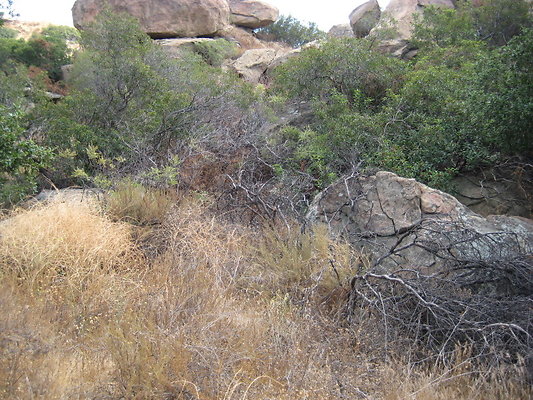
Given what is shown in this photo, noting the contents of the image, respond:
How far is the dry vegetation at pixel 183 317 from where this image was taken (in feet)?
11.7

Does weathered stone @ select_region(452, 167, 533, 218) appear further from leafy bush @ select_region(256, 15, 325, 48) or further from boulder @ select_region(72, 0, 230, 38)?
leafy bush @ select_region(256, 15, 325, 48)

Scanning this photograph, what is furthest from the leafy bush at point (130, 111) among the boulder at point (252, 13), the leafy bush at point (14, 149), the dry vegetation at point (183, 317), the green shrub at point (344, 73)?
the boulder at point (252, 13)

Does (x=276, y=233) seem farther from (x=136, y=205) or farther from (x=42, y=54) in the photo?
(x=42, y=54)

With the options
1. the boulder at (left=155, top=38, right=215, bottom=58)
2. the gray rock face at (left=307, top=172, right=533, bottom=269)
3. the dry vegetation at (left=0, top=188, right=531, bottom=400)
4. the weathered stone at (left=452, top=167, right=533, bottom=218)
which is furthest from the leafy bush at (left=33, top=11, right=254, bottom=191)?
the boulder at (left=155, top=38, right=215, bottom=58)

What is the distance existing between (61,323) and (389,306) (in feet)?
10.1

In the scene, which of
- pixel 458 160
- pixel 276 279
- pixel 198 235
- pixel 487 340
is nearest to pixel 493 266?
pixel 487 340

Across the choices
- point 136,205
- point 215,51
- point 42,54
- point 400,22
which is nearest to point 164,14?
point 215,51

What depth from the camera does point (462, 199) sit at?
30.4 feet

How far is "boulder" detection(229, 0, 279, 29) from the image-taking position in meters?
30.1

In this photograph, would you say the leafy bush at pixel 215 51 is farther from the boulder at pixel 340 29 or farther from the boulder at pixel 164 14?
the boulder at pixel 340 29

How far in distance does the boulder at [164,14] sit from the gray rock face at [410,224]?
1952 cm

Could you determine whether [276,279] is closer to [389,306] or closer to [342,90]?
[389,306]

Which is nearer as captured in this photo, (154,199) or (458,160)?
(154,199)

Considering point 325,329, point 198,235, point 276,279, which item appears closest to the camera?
point 325,329
